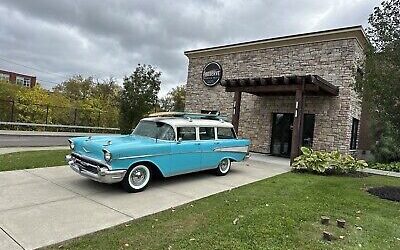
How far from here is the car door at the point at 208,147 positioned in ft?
25.2

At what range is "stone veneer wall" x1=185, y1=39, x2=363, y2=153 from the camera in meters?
13.1

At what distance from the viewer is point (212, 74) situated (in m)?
18.0

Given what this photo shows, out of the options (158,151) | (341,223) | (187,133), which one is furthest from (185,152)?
(341,223)

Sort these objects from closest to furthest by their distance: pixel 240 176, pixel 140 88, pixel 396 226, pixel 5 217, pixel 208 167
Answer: pixel 5 217, pixel 396 226, pixel 208 167, pixel 240 176, pixel 140 88

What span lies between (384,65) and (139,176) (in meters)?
6.42

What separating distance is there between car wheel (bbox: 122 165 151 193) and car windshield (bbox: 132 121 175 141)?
3.24 feet

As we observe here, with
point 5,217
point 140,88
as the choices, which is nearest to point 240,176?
point 5,217

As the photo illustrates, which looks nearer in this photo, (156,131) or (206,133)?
(156,131)

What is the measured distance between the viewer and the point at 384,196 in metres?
6.84

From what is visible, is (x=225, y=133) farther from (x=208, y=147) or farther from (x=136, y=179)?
(x=136, y=179)

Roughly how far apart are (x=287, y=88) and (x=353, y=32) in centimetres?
Answer: 437

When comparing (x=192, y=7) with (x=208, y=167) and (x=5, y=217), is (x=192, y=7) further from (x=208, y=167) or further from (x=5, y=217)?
(x=5, y=217)

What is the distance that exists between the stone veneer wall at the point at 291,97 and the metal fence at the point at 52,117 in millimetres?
11175

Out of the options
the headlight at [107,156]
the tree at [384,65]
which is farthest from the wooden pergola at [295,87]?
the headlight at [107,156]
